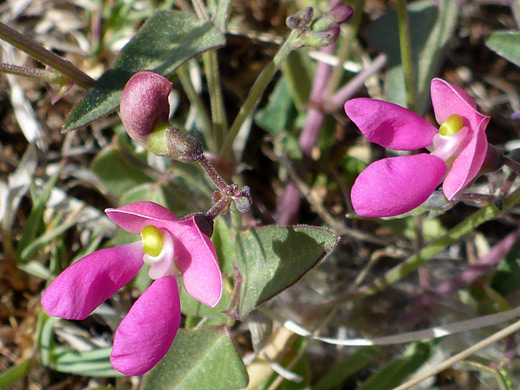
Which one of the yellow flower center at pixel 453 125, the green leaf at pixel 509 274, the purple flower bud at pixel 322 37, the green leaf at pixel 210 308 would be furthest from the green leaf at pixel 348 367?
the purple flower bud at pixel 322 37

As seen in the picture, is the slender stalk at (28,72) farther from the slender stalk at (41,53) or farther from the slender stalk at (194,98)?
the slender stalk at (194,98)

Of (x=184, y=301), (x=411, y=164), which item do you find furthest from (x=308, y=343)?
(x=411, y=164)

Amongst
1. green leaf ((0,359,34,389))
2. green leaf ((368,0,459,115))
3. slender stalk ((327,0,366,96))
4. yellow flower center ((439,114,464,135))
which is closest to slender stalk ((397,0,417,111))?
green leaf ((368,0,459,115))

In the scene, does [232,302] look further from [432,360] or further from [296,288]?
[432,360]

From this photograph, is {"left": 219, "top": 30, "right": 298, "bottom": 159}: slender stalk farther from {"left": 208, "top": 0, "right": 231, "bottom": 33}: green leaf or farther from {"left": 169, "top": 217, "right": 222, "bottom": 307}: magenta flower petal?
{"left": 169, "top": 217, "right": 222, "bottom": 307}: magenta flower petal

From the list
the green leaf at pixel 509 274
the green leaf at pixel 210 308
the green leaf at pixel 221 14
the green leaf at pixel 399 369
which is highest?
the green leaf at pixel 221 14

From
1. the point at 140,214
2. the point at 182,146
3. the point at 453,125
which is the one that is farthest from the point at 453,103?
the point at 140,214
